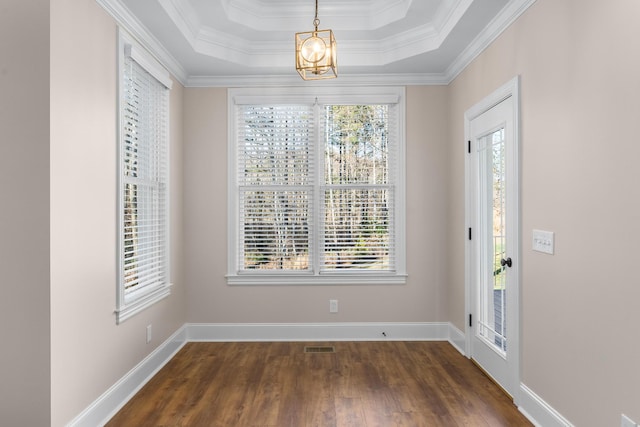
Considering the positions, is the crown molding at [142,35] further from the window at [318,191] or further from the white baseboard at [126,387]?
the white baseboard at [126,387]

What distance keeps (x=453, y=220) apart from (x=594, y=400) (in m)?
2.10

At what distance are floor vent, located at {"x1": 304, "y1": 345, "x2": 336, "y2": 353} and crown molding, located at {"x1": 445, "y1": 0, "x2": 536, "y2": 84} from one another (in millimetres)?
2872

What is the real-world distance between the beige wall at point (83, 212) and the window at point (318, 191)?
60.5 inches

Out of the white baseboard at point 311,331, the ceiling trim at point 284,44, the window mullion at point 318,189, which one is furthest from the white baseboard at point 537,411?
the ceiling trim at point 284,44

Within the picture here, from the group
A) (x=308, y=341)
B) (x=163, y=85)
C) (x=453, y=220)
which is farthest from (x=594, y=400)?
(x=163, y=85)

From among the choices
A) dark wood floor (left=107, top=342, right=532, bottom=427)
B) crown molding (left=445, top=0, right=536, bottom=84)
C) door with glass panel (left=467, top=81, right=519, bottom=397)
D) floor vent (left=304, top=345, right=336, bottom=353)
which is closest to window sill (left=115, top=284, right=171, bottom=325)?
dark wood floor (left=107, top=342, right=532, bottom=427)

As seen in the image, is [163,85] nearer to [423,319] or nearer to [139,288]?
[139,288]

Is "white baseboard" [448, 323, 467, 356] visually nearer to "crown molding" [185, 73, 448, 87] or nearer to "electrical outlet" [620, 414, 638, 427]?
"electrical outlet" [620, 414, 638, 427]

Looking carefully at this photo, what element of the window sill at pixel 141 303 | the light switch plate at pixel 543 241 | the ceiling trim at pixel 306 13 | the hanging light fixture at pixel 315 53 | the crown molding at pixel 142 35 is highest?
the ceiling trim at pixel 306 13

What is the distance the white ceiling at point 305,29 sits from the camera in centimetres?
284

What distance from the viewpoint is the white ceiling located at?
284 centimetres

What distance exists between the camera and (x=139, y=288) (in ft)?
9.92

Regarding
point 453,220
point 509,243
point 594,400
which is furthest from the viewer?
point 453,220
